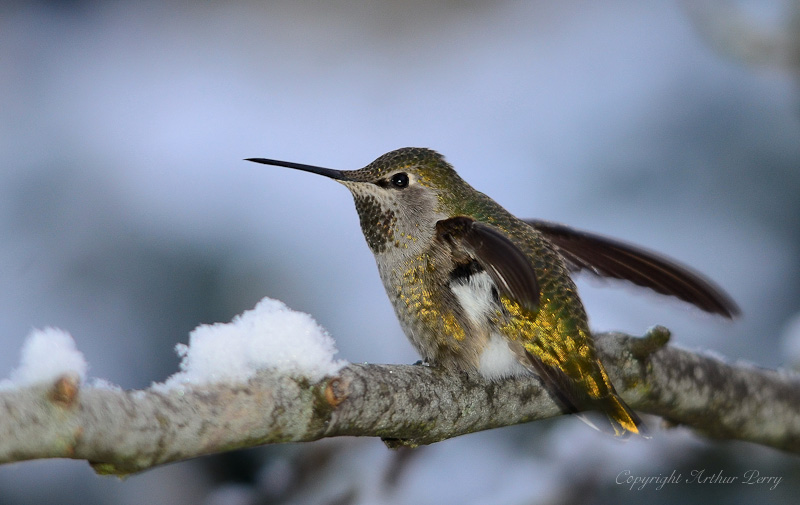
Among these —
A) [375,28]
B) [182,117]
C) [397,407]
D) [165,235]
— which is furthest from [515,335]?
[375,28]

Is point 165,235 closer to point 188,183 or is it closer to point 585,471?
point 188,183

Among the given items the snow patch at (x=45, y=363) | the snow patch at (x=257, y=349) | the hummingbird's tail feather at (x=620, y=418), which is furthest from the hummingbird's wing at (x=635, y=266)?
the snow patch at (x=45, y=363)

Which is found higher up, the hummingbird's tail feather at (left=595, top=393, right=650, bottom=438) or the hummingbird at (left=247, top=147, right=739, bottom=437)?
the hummingbird at (left=247, top=147, right=739, bottom=437)

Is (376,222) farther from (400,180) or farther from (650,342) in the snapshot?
(650,342)

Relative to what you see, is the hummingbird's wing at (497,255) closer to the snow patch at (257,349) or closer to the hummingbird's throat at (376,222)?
the hummingbird's throat at (376,222)

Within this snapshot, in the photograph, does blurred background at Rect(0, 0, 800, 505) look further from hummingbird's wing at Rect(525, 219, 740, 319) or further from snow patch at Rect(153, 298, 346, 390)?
snow patch at Rect(153, 298, 346, 390)

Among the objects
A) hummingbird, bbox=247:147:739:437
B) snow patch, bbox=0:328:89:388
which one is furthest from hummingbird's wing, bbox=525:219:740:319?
snow patch, bbox=0:328:89:388

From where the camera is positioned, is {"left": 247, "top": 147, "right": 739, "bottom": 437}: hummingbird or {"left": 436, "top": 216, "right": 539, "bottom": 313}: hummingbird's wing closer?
{"left": 436, "top": 216, "right": 539, "bottom": 313}: hummingbird's wing

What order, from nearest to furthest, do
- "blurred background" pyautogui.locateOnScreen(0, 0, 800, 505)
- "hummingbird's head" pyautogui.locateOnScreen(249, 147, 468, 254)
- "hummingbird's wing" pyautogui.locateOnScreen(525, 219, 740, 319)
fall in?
"hummingbird's head" pyautogui.locateOnScreen(249, 147, 468, 254), "hummingbird's wing" pyautogui.locateOnScreen(525, 219, 740, 319), "blurred background" pyautogui.locateOnScreen(0, 0, 800, 505)
